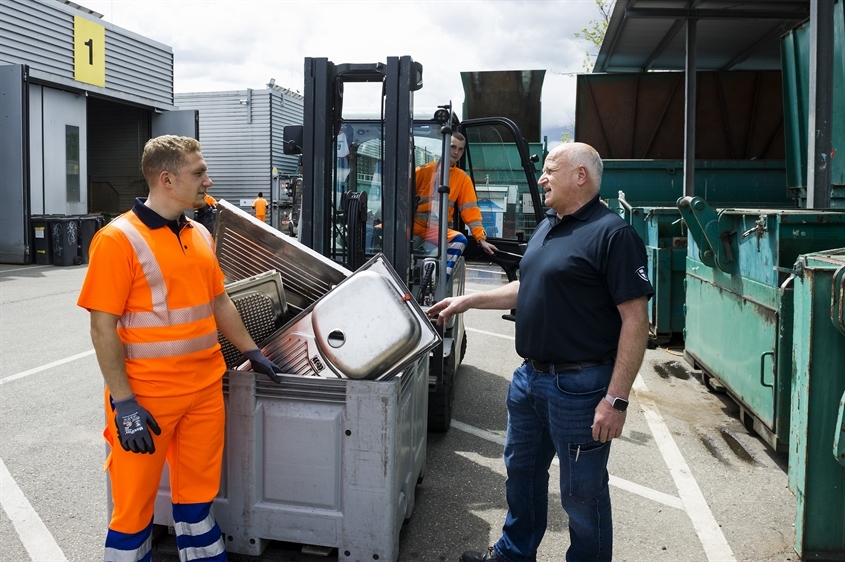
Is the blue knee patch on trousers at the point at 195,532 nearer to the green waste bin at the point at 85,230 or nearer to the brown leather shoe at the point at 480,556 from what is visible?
the brown leather shoe at the point at 480,556

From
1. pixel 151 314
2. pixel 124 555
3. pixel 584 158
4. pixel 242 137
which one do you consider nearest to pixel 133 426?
pixel 151 314

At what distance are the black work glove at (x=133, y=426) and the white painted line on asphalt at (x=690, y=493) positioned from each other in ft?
8.91

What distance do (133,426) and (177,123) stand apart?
69.8 ft

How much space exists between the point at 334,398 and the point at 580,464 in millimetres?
1097

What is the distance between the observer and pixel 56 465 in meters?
4.56

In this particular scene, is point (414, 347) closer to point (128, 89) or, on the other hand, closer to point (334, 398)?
point (334, 398)

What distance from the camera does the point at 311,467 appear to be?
3.22m

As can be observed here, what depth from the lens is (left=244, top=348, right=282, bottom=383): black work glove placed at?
3186 millimetres

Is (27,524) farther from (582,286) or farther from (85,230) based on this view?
(85,230)

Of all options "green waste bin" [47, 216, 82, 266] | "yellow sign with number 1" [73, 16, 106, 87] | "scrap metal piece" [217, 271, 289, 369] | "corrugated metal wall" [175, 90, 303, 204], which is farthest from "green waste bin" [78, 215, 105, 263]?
"scrap metal piece" [217, 271, 289, 369]

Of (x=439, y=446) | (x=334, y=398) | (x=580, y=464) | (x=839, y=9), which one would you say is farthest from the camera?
(x=839, y=9)

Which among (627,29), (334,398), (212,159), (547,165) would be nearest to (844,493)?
(547,165)

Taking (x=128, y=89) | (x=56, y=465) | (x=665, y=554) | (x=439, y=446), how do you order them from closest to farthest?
(x=665, y=554) → (x=56, y=465) → (x=439, y=446) → (x=128, y=89)

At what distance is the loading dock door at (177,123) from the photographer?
21984 mm
